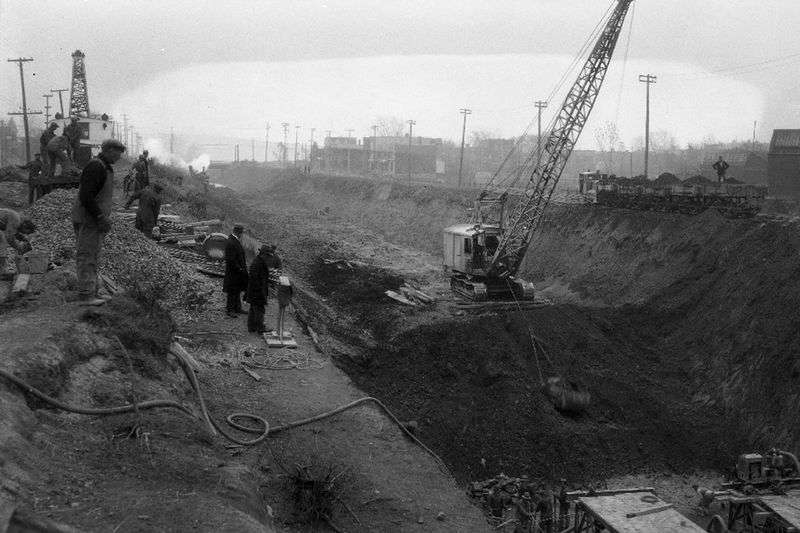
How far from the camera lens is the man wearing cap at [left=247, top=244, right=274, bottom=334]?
41.3 ft

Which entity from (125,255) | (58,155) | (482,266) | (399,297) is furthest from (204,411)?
(482,266)

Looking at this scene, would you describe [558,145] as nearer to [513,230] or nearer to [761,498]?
[513,230]

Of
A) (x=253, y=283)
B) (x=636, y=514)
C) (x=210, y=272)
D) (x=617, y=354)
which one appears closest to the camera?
(x=636, y=514)

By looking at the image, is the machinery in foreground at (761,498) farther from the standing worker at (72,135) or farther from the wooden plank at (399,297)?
the standing worker at (72,135)

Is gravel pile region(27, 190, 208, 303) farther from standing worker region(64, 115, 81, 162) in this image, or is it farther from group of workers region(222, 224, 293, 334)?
standing worker region(64, 115, 81, 162)

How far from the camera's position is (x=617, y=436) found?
49.5 ft

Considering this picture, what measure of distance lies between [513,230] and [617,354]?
6.03 meters

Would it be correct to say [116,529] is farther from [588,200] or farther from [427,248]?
[427,248]

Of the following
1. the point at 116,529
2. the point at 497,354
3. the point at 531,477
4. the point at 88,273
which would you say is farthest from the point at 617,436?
the point at 116,529

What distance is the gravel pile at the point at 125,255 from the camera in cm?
1249

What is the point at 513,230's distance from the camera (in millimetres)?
24016

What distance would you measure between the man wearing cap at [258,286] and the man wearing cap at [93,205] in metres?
3.95

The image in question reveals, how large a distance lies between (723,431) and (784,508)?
19.5ft

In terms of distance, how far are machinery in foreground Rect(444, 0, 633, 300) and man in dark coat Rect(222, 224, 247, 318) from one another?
10.5 m
